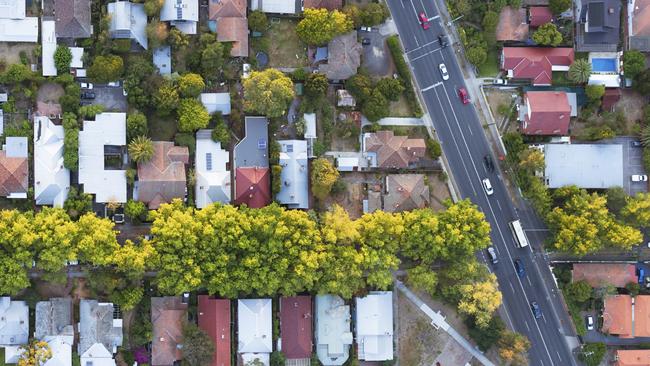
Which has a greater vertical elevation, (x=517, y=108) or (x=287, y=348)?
A: (x=517, y=108)

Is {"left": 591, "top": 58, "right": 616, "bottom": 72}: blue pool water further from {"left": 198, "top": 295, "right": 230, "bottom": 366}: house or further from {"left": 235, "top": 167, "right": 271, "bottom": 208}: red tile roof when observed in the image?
{"left": 198, "top": 295, "right": 230, "bottom": 366}: house

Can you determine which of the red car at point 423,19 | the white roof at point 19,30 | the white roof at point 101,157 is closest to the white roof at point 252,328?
the white roof at point 101,157

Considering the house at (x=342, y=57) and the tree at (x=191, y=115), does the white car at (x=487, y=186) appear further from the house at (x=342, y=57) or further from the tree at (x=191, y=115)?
the tree at (x=191, y=115)

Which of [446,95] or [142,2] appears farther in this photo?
[446,95]

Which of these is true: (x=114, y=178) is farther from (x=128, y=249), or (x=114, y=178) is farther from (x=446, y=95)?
(x=446, y=95)

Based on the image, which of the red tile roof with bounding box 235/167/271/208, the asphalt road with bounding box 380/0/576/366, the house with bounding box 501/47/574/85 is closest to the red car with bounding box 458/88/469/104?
the asphalt road with bounding box 380/0/576/366

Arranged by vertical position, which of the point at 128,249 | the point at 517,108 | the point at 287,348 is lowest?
the point at 287,348

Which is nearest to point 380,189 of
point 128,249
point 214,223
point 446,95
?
point 446,95
